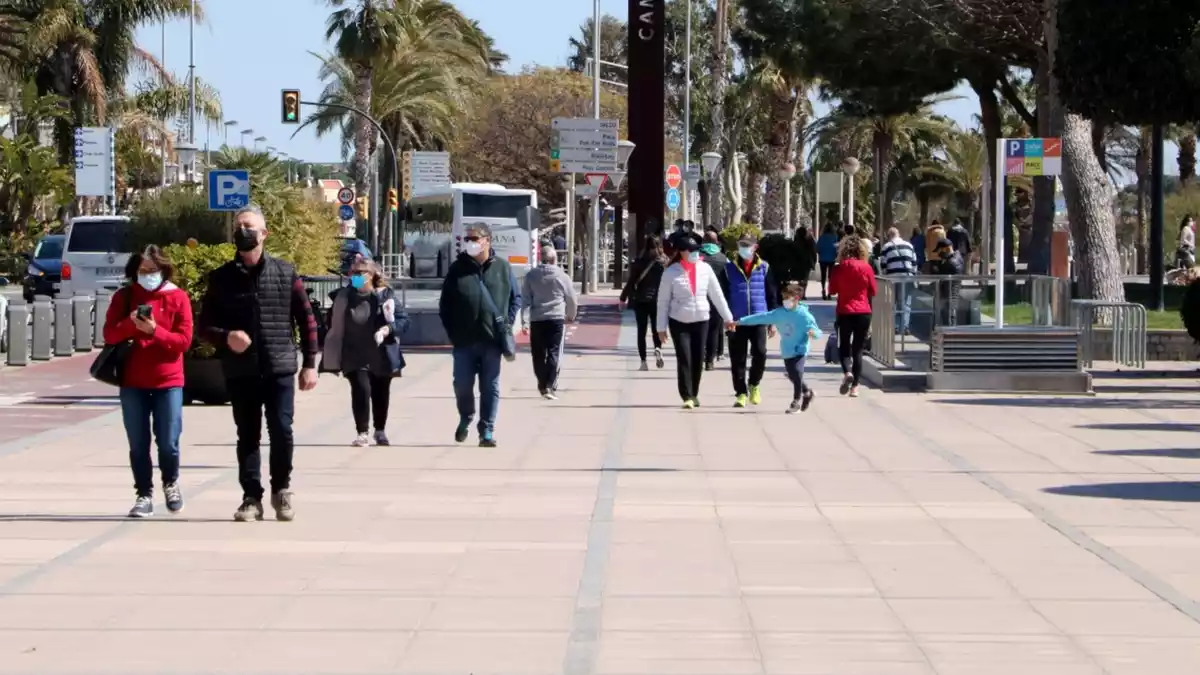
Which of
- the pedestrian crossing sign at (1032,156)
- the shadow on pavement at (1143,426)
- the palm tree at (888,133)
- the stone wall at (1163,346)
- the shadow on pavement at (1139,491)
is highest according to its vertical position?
the palm tree at (888,133)

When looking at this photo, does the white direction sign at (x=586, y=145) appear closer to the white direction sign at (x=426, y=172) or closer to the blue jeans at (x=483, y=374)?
the white direction sign at (x=426, y=172)

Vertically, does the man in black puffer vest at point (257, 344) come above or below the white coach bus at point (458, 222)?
below

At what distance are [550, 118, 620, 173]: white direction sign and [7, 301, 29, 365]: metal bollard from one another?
64.7 ft

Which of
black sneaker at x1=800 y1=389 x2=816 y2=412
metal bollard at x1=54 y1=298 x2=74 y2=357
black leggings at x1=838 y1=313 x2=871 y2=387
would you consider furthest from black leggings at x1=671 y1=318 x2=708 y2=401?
metal bollard at x1=54 y1=298 x2=74 y2=357

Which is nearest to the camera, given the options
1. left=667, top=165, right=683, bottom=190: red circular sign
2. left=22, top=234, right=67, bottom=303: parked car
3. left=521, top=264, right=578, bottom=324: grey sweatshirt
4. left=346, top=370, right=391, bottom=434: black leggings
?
left=346, top=370, right=391, bottom=434: black leggings

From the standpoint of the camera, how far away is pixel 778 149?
5822cm

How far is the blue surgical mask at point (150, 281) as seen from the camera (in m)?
11.3

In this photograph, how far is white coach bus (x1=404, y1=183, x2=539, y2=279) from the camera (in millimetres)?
53844

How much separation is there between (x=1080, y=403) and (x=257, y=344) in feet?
38.1

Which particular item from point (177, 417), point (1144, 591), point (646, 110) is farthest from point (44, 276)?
point (1144, 591)

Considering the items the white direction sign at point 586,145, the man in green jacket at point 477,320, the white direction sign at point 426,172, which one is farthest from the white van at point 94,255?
the white direction sign at point 426,172

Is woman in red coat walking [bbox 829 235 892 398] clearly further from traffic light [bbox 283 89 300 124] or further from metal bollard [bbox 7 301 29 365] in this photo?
traffic light [bbox 283 89 300 124]

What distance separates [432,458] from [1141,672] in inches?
327

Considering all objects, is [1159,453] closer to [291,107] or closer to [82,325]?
[82,325]
